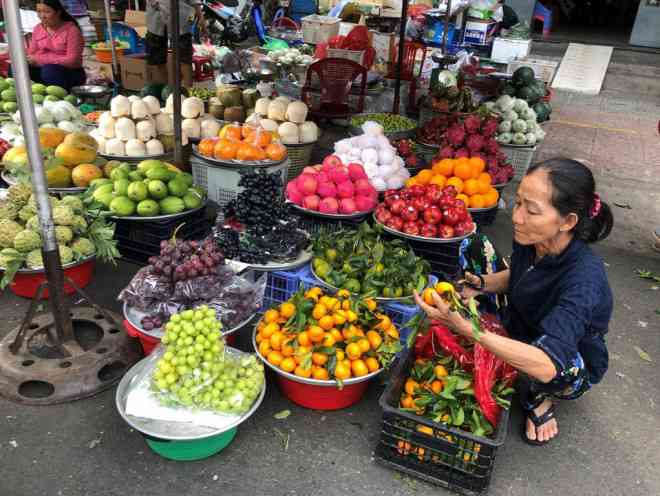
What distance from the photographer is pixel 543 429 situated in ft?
8.20

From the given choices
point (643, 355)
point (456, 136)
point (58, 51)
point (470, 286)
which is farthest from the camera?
point (58, 51)

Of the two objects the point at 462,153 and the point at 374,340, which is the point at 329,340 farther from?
the point at 462,153

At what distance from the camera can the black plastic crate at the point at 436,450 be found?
209cm

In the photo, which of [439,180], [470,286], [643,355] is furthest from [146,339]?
[643,355]

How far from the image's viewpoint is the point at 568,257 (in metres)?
2.19

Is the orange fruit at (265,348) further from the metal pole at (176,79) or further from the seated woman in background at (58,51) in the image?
the seated woman in background at (58,51)

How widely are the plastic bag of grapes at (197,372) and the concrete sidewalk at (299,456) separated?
334 millimetres

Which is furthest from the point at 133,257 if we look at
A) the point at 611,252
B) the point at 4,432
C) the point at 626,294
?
the point at 611,252

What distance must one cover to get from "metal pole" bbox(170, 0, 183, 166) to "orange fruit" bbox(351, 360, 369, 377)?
2.59m

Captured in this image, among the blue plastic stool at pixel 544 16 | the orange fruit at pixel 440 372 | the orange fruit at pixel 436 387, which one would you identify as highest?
the blue plastic stool at pixel 544 16

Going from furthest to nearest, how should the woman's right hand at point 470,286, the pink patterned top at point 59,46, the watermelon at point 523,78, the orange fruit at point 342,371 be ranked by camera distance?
the watermelon at point 523,78
the pink patterned top at point 59,46
the woman's right hand at point 470,286
the orange fruit at point 342,371

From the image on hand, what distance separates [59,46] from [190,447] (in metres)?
5.66

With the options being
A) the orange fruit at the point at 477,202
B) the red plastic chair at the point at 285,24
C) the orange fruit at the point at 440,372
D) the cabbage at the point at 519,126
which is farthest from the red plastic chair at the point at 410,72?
the red plastic chair at the point at 285,24

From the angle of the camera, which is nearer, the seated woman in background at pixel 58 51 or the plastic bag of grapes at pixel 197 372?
the plastic bag of grapes at pixel 197 372
